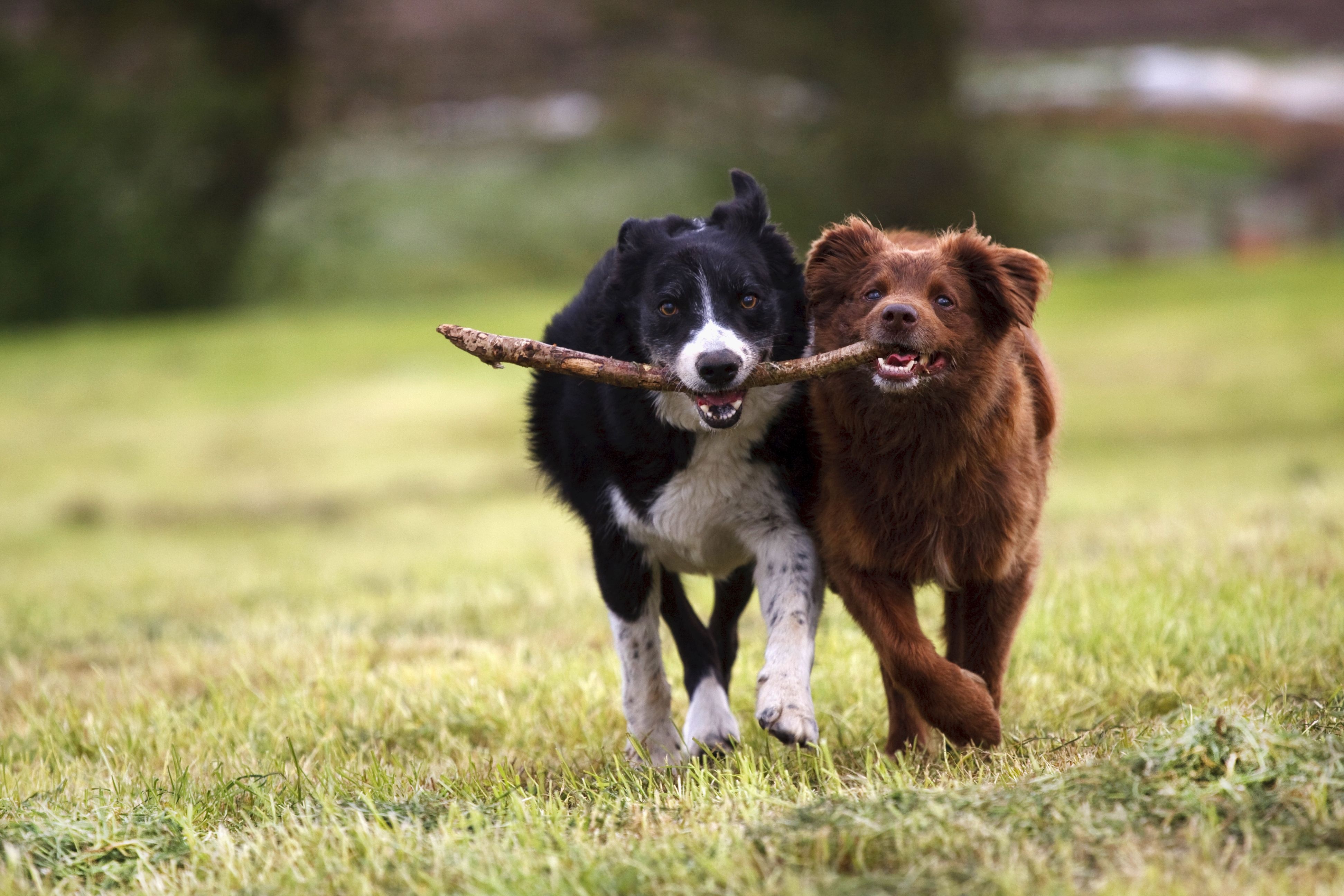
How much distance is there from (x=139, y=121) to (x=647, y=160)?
36.2 feet

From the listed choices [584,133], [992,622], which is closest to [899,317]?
[992,622]

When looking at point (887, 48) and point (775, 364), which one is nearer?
point (775, 364)

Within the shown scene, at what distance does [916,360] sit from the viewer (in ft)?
11.8

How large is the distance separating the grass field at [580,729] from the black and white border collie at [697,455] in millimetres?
331

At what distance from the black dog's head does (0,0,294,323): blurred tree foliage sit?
83.8 ft

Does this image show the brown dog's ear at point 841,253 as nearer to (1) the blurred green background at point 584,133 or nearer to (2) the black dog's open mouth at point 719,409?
(2) the black dog's open mouth at point 719,409

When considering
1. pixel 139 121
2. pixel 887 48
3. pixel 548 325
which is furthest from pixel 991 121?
pixel 548 325

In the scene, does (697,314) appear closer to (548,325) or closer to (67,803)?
(548,325)

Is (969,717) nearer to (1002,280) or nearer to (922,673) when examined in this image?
(922,673)

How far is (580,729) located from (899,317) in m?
1.84

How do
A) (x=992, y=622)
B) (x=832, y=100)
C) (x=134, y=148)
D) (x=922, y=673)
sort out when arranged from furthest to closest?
(x=832, y=100), (x=134, y=148), (x=992, y=622), (x=922, y=673)

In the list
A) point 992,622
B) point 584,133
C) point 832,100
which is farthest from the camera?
point 584,133

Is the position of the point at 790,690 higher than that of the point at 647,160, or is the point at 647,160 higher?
the point at 647,160

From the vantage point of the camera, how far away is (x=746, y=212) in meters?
4.25
